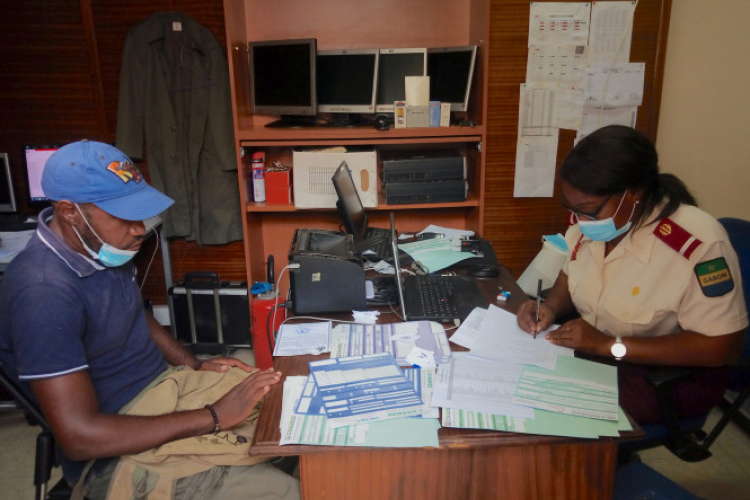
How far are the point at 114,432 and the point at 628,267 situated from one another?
139cm

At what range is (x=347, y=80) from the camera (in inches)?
110

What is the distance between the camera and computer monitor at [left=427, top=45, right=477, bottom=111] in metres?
2.73

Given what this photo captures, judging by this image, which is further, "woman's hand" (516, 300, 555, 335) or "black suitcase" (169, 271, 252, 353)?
"black suitcase" (169, 271, 252, 353)

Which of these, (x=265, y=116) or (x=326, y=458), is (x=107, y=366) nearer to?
(x=326, y=458)

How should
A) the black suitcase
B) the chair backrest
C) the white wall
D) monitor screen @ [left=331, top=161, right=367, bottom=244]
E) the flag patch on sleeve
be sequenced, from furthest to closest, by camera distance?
the black suitcase < the white wall < monitor screen @ [left=331, top=161, right=367, bottom=244] < the chair backrest < the flag patch on sleeve

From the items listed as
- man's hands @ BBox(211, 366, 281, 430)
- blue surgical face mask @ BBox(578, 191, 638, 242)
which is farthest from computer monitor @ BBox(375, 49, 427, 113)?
man's hands @ BBox(211, 366, 281, 430)

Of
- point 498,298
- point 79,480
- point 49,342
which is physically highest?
point 49,342

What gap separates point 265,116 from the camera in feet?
9.91

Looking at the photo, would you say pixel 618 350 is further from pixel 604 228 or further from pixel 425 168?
pixel 425 168

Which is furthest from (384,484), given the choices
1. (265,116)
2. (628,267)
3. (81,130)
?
(81,130)

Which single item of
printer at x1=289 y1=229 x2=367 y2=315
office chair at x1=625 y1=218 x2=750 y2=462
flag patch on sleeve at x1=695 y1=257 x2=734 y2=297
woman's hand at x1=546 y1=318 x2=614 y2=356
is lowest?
office chair at x1=625 y1=218 x2=750 y2=462

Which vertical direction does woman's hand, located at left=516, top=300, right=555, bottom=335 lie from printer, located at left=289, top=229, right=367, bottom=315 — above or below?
below

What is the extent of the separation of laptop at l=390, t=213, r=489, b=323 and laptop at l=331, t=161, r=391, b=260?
1.13 feet

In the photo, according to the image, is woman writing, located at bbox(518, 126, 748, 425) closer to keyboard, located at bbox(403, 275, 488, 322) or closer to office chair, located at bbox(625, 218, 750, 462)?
office chair, located at bbox(625, 218, 750, 462)
